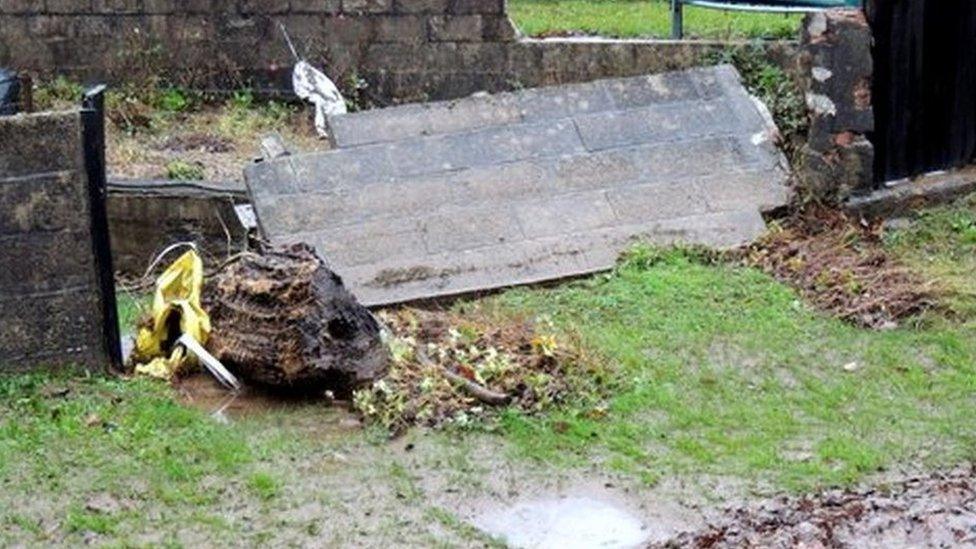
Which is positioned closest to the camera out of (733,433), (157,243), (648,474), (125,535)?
(125,535)

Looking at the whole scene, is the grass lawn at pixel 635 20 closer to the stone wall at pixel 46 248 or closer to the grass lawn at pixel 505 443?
the grass lawn at pixel 505 443

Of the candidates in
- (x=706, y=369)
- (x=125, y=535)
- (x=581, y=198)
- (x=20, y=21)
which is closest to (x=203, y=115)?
(x=20, y=21)

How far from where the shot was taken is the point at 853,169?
9305 millimetres

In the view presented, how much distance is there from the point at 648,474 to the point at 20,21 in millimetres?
7774

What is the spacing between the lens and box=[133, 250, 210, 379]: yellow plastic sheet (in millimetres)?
7379

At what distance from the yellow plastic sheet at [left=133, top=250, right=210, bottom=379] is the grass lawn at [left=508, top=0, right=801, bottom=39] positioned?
5.39 m

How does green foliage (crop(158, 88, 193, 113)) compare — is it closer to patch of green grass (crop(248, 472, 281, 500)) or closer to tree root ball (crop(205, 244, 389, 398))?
tree root ball (crop(205, 244, 389, 398))

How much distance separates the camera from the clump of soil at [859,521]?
18.6ft

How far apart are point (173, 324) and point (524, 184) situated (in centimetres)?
260

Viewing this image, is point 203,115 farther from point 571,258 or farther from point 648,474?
point 648,474

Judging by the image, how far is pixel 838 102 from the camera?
9203 millimetres

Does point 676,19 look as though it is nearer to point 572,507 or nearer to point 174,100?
point 174,100

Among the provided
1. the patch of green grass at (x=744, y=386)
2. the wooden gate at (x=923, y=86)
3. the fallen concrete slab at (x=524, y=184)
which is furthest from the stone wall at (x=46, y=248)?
the wooden gate at (x=923, y=86)

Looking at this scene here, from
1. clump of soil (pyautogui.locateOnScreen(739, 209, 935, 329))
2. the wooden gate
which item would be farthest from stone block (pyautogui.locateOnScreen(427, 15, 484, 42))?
clump of soil (pyautogui.locateOnScreen(739, 209, 935, 329))
